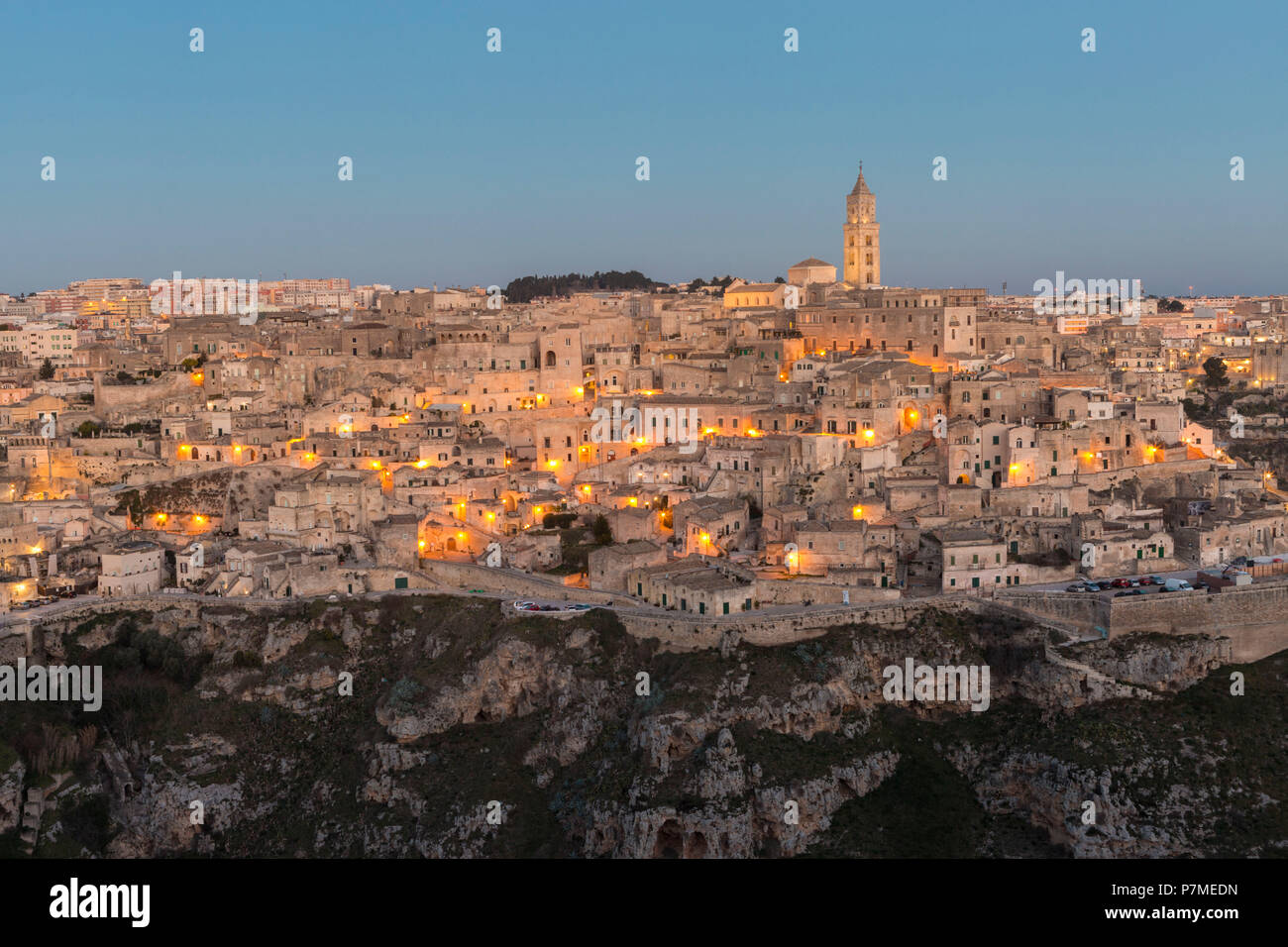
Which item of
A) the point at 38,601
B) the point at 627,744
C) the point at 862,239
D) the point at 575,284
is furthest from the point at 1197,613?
the point at 575,284

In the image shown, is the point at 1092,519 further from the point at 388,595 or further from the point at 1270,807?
the point at 388,595

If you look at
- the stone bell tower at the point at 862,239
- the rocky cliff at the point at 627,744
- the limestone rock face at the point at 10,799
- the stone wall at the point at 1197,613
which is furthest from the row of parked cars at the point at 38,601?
the stone bell tower at the point at 862,239

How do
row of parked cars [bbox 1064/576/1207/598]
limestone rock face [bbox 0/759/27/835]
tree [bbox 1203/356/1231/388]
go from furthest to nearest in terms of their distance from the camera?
tree [bbox 1203/356/1231/388] → row of parked cars [bbox 1064/576/1207/598] → limestone rock face [bbox 0/759/27/835]

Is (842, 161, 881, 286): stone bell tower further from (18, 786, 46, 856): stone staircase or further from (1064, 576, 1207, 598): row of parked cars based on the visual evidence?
(18, 786, 46, 856): stone staircase

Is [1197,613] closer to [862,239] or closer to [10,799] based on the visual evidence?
[10,799]

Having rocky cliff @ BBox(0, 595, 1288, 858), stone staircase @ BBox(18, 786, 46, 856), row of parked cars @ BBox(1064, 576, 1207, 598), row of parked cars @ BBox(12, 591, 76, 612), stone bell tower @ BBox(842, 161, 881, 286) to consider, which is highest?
stone bell tower @ BBox(842, 161, 881, 286)

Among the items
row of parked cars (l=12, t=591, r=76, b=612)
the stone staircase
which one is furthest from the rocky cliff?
row of parked cars (l=12, t=591, r=76, b=612)

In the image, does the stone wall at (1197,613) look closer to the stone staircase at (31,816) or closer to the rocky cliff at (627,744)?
the rocky cliff at (627,744)
